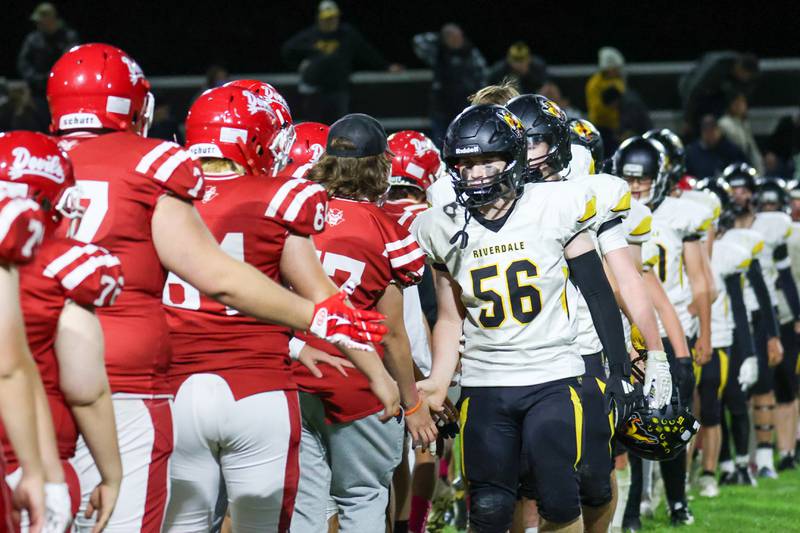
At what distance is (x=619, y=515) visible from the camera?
19.8ft

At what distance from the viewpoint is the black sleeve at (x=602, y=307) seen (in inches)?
172

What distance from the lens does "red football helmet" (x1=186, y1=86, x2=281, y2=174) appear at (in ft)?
12.6

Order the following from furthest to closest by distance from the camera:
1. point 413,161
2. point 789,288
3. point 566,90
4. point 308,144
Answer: point 566,90 < point 789,288 < point 413,161 < point 308,144

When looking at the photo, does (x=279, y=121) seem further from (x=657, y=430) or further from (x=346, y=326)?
(x=657, y=430)

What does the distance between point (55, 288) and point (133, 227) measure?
1.58ft

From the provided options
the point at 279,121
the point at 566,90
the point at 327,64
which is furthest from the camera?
the point at 566,90

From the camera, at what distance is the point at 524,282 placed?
429cm

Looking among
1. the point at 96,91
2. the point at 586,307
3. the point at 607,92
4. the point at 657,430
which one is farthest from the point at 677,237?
the point at 607,92

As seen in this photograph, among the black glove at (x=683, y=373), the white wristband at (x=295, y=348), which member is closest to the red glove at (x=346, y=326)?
the white wristband at (x=295, y=348)

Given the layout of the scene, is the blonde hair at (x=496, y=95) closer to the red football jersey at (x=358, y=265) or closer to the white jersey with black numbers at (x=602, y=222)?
the white jersey with black numbers at (x=602, y=222)

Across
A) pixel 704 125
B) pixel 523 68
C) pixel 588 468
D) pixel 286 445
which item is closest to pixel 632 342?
pixel 588 468

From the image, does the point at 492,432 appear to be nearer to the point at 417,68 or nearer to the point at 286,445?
the point at 286,445

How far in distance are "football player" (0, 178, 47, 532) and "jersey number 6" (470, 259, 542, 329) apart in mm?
1962

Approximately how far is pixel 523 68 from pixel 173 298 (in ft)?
31.8
